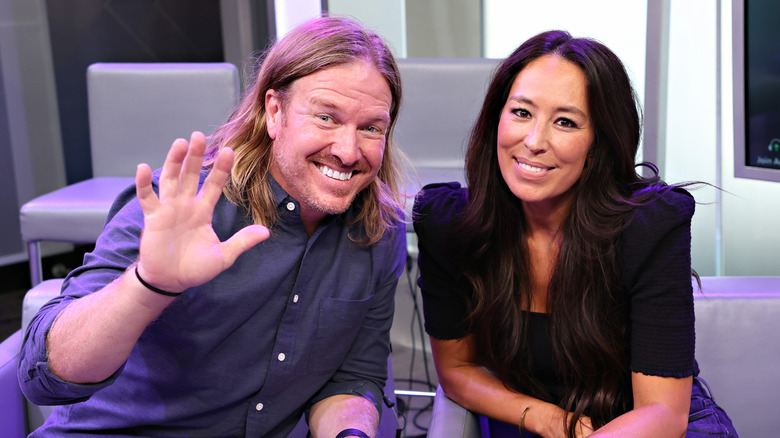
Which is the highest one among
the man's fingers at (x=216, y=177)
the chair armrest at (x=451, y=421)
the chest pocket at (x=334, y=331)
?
the man's fingers at (x=216, y=177)

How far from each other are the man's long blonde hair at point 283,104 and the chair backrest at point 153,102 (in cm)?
155

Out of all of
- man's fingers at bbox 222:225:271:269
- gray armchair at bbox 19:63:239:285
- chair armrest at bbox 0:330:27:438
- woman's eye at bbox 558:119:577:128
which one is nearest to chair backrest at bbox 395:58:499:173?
gray armchair at bbox 19:63:239:285

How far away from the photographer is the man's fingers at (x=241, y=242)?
3.70 ft

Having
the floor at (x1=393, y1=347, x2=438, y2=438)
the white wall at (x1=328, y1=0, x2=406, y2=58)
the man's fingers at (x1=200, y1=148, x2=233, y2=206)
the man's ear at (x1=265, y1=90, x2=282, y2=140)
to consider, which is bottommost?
the floor at (x1=393, y1=347, x2=438, y2=438)

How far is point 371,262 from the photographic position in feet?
5.00

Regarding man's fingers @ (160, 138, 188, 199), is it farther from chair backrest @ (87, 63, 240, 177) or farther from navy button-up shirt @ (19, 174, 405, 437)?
chair backrest @ (87, 63, 240, 177)

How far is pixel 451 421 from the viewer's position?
1.52 m

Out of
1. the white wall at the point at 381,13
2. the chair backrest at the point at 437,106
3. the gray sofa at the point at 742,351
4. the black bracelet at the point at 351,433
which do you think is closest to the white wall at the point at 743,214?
the gray sofa at the point at 742,351

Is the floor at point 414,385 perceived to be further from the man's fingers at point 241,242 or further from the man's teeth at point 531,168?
the man's fingers at point 241,242

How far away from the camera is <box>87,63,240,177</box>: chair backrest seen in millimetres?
3076

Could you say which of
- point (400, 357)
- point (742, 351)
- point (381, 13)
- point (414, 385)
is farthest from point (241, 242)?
point (381, 13)

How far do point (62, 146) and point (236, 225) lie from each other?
3020mm

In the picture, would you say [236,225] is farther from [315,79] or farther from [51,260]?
[51,260]

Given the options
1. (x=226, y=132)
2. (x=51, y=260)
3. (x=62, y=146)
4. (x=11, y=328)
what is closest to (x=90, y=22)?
(x=62, y=146)
